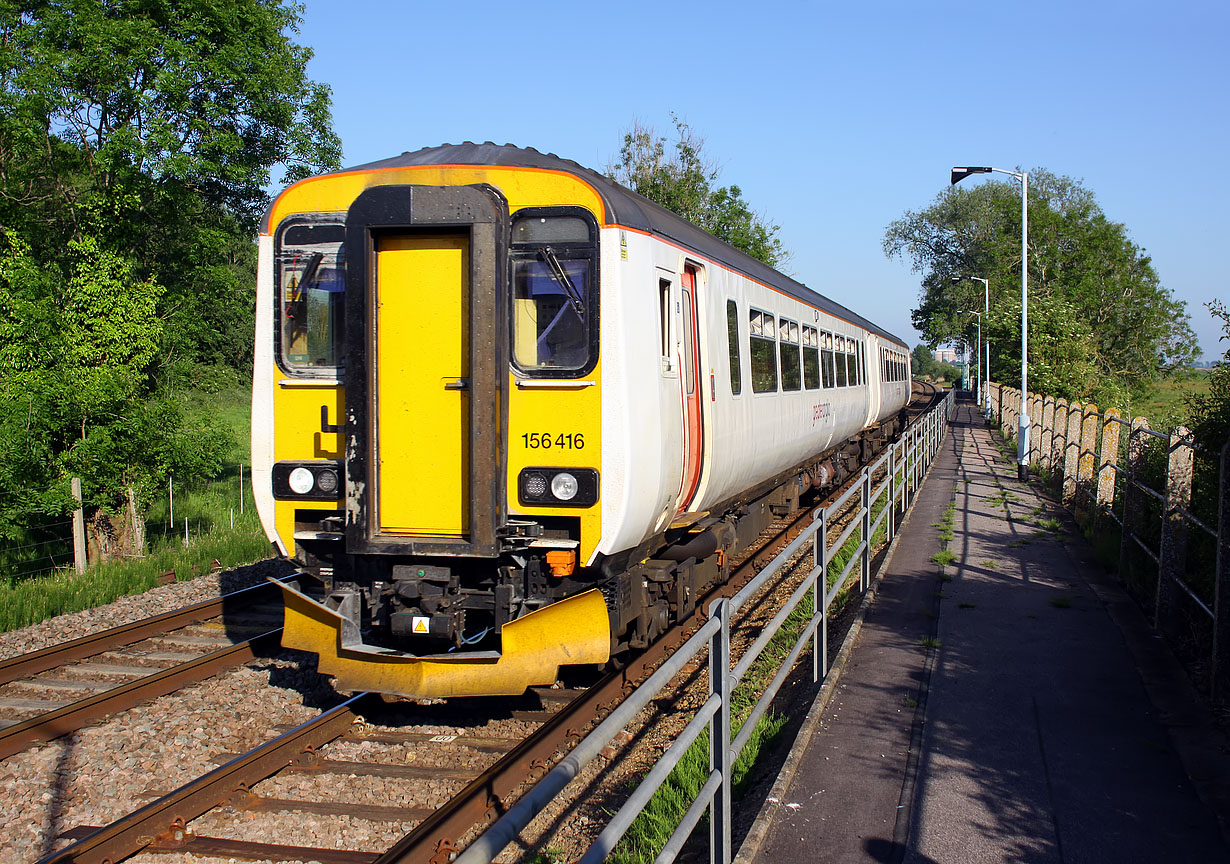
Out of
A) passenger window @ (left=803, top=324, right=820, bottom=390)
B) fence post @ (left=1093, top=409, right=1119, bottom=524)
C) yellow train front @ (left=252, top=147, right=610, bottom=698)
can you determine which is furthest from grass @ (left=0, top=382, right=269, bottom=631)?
fence post @ (left=1093, top=409, right=1119, bottom=524)

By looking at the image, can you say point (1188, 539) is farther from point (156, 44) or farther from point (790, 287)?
point (156, 44)

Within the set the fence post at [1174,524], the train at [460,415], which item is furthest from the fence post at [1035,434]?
the train at [460,415]

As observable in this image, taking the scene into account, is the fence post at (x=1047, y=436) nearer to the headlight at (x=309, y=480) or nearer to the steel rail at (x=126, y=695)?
the steel rail at (x=126, y=695)

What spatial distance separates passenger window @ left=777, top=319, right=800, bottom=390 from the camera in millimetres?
10812

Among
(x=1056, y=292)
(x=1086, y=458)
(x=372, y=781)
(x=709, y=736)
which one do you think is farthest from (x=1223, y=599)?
(x=1056, y=292)

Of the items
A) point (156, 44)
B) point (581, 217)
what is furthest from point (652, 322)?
point (156, 44)

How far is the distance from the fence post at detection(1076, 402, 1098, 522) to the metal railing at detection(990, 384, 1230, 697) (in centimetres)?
1

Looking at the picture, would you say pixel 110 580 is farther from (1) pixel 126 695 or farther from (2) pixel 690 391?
(2) pixel 690 391

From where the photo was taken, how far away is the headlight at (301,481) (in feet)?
19.9

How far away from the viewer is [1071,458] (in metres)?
14.7

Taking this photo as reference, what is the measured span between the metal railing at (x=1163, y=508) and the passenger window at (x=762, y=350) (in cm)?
346

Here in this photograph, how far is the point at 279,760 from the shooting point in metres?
5.43

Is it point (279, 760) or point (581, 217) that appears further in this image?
point (581, 217)

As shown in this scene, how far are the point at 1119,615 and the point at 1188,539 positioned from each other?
95 cm
